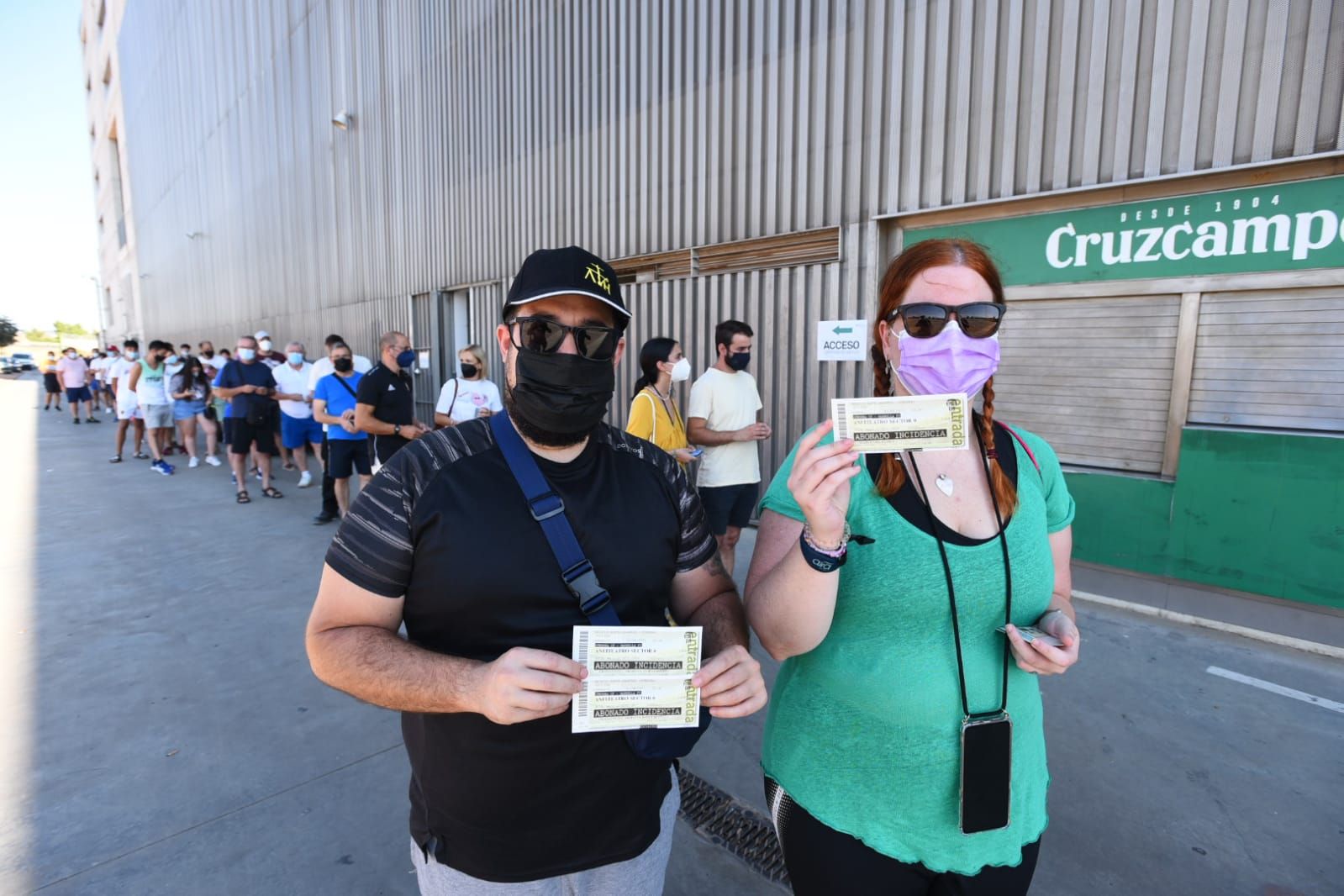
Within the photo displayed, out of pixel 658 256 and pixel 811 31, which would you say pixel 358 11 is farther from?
pixel 811 31

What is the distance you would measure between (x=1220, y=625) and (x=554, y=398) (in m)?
5.37

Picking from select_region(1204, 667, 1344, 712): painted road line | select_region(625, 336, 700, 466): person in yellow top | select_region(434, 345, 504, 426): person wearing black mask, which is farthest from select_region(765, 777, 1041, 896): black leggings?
select_region(434, 345, 504, 426): person wearing black mask

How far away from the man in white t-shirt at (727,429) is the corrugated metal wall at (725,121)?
183 cm

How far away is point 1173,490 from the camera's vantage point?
15.6 ft

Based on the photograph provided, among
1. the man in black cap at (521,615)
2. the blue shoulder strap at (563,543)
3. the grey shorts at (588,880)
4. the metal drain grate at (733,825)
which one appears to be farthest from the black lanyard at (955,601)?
the metal drain grate at (733,825)

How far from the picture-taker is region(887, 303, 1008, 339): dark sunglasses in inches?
58.8

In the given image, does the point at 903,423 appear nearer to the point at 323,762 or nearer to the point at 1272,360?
the point at 323,762

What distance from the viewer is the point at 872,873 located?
55.1 inches

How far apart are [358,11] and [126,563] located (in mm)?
11751

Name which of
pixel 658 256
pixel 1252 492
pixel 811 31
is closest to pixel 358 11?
pixel 658 256

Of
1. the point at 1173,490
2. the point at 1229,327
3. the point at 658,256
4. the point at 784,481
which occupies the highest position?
the point at 658,256

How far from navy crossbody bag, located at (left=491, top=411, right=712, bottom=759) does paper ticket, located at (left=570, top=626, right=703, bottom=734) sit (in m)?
0.12

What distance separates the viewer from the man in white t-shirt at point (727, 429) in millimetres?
4707

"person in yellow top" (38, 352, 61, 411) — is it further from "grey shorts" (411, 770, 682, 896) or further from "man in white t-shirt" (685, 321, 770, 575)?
"grey shorts" (411, 770, 682, 896)
